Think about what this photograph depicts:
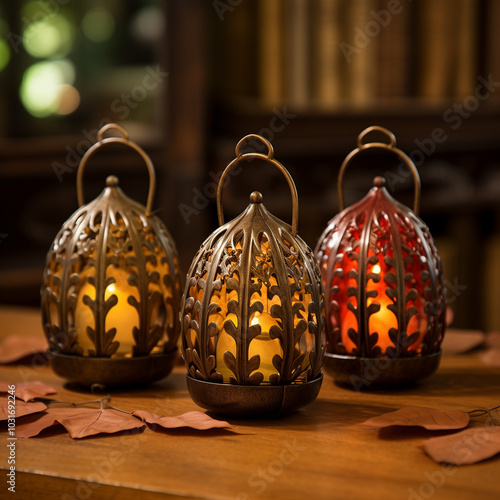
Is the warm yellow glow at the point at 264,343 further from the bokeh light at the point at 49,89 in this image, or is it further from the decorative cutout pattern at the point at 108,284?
the bokeh light at the point at 49,89

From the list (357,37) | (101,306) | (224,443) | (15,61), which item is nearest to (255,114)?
(357,37)

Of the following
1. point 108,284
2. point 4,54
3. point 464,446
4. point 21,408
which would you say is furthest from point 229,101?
point 464,446

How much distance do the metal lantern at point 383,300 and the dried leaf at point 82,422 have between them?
260 mm

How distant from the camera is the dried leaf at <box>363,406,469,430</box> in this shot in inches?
29.2

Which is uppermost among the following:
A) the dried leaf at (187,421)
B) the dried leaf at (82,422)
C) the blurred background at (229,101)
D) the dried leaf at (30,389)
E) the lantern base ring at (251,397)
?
the blurred background at (229,101)

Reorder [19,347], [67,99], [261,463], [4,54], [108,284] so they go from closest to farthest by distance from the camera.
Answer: [261,463] → [108,284] → [19,347] → [4,54] → [67,99]

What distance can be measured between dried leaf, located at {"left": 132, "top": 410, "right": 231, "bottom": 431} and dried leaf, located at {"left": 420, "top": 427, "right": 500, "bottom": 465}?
0.64ft

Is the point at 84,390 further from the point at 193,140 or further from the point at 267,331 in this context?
the point at 193,140

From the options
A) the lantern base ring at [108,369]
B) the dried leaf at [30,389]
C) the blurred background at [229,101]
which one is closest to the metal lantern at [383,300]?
the lantern base ring at [108,369]

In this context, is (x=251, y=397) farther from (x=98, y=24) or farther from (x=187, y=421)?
(x=98, y=24)

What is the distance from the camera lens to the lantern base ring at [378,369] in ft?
2.89

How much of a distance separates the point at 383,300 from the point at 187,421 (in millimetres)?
271

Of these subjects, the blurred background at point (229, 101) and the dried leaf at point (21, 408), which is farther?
the blurred background at point (229, 101)

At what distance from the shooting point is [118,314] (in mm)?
887
